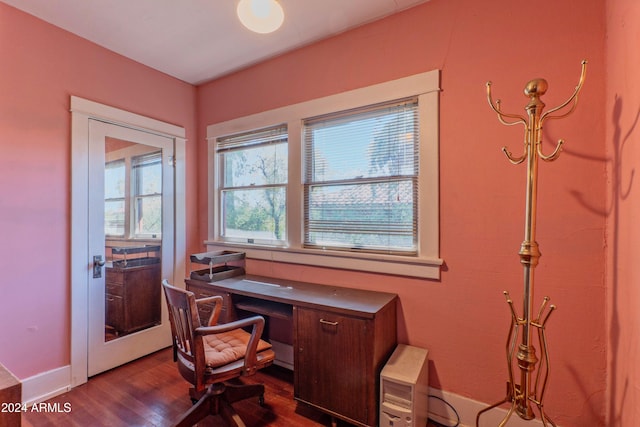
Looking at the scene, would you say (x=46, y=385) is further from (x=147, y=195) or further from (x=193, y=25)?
(x=193, y=25)

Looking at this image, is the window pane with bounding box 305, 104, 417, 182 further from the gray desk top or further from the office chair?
the office chair

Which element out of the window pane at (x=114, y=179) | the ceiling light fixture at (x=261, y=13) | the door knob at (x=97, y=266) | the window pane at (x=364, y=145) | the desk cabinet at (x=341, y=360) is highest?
the ceiling light fixture at (x=261, y=13)

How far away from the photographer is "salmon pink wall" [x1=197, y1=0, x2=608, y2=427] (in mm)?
1518

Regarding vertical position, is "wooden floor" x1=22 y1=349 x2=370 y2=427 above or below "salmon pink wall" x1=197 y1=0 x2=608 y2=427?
below

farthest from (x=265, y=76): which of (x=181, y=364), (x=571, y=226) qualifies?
(x=571, y=226)

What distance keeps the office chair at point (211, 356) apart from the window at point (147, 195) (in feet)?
4.28

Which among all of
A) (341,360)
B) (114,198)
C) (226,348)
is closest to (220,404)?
(226,348)

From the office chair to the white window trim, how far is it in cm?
81

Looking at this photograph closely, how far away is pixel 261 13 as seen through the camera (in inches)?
61.2

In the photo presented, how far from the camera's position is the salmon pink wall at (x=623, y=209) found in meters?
1.20

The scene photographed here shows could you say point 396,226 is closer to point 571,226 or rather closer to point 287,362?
point 571,226

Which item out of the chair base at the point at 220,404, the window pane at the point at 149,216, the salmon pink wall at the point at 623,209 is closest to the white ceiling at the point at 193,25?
the salmon pink wall at the point at 623,209

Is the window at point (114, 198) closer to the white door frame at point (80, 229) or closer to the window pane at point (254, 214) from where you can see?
the white door frame at point (80, 229)

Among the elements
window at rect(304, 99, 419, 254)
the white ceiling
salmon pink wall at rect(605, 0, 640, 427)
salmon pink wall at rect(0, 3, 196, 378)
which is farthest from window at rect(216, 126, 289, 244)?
salmon pink wall at rect(605, 0, 640, 427)
